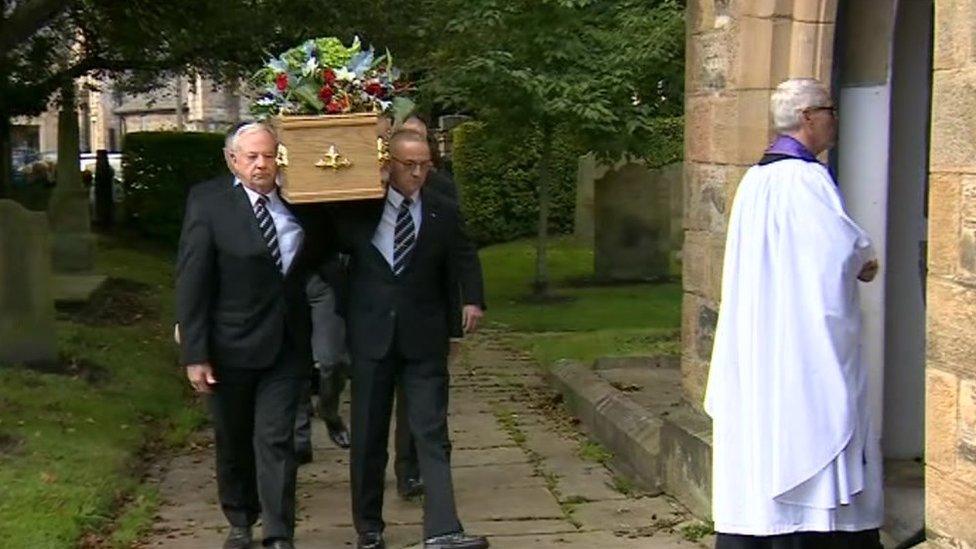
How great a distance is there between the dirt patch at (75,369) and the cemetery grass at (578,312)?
3.75 metres

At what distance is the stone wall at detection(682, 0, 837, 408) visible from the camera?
6.00 m

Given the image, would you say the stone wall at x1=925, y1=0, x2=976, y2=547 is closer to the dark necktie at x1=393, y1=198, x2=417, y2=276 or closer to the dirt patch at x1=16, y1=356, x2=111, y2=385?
the dark necktie at x1=393, y1=198, x2=417, y2=276

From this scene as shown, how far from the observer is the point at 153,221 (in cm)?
1997

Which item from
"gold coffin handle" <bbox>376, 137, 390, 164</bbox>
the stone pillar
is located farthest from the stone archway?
the stone pillar

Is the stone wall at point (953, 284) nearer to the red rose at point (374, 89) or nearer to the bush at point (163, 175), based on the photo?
the red rose at point (374, 89)

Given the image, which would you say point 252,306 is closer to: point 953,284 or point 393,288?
point 393,288

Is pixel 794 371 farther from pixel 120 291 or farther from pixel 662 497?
pixel 120 291

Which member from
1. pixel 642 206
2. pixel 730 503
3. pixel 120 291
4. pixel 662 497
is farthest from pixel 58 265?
pixel 730 503

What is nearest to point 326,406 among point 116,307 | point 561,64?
point 116,307

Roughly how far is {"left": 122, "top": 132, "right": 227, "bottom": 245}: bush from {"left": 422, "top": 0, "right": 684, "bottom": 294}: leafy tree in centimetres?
517

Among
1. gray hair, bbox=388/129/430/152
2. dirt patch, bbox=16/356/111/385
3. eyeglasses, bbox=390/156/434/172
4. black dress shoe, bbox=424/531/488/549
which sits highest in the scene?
gray hair, bbox=388/129/430/152

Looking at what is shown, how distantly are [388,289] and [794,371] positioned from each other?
1943 millimetres

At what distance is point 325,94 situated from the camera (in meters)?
5.79

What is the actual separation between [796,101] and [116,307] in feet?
31.1
